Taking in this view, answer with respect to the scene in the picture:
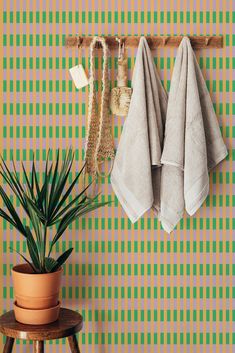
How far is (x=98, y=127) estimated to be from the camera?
7.55ft

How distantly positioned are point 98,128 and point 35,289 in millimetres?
748

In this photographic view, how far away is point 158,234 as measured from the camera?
234cm

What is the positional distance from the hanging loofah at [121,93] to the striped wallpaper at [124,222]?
0.17 feet

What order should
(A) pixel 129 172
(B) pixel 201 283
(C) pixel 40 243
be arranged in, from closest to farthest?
(C) pixel 40 243 → (A) pixel 129 172 → (B) pixel 201 283

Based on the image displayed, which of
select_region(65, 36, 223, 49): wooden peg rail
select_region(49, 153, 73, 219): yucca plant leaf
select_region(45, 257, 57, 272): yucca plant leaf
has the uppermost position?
select_region(65, 36, 223, 49): wooden peg rail

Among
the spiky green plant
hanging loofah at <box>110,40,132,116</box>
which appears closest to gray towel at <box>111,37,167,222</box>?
hanging loofah at <box>110,40,132,116</box>

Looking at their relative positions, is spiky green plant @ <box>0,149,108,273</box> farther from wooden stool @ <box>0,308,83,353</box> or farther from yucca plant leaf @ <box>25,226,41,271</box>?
wooden stool @ <box>0,308,83,353</box>

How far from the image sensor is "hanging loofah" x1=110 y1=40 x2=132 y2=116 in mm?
2260

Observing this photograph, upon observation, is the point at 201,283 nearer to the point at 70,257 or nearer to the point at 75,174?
the point at 70,257

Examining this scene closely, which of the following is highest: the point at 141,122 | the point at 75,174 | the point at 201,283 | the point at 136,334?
the point at 141,122

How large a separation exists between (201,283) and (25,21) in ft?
4.61

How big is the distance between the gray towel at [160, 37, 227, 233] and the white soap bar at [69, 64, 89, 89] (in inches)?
15.1

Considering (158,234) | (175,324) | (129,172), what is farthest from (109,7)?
(175,324)

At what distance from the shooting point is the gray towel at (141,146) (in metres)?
2.18
